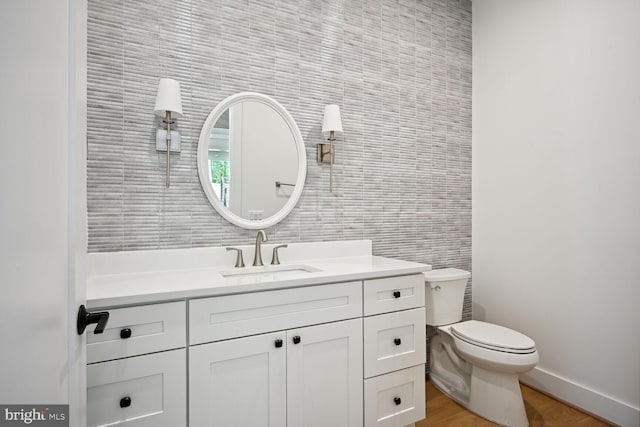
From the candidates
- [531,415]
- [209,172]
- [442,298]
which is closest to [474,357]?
[442,298]

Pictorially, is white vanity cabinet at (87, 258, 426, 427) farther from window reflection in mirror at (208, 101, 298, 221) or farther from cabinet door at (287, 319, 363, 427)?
window reflection in mirror at (208, 101, 298, 221)

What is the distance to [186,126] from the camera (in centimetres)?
174

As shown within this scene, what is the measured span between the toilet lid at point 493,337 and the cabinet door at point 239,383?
113cm

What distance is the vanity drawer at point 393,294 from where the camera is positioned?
163 centimetres

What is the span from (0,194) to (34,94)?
0.17 m

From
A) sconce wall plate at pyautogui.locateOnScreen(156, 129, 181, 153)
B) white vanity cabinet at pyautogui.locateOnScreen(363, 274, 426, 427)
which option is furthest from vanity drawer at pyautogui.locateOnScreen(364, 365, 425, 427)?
sconce wall plate at pyautogui.locateOnScreen(156, 129, 181, 153)

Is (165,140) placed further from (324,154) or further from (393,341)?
(393,341)

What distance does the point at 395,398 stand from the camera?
170 cm

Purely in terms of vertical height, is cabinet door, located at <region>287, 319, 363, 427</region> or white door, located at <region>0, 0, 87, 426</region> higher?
white door, located at <region>0, 0, 87, 426</region>

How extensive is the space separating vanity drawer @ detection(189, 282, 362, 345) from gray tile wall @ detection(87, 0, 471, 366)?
1.78 ft

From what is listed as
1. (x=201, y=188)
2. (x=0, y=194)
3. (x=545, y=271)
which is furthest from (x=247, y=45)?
(x=545, y=271)

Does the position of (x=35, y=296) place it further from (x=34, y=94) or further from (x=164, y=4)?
(x=164, y=4)

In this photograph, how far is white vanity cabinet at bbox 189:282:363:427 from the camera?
1271mm

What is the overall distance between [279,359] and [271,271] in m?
0.48
